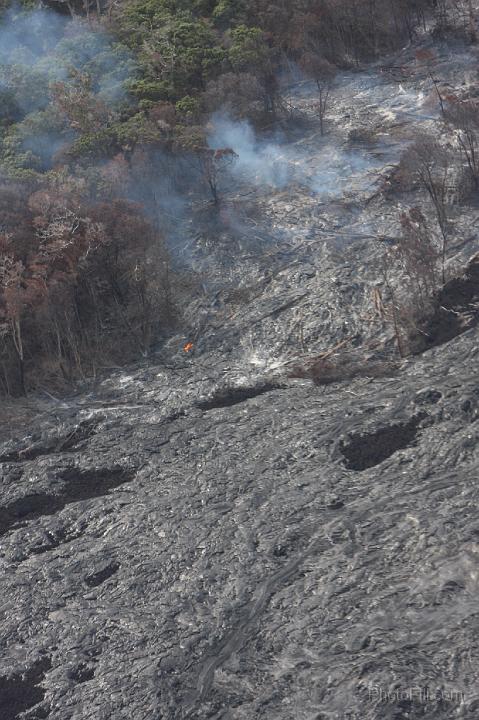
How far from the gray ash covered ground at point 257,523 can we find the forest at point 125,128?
124 centimetres

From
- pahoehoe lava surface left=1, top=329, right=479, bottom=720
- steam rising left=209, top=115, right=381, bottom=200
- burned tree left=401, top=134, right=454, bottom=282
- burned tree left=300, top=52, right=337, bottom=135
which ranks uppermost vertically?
burned tree left=300, top=52, right=337, bottom=135

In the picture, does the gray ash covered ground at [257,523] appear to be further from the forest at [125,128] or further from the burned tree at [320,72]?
the burned tree at [320,72]

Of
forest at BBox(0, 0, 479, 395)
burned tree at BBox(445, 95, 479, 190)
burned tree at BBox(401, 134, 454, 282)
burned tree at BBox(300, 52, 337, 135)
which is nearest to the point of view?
burned tree at BBox(401, 134, 454, 282)

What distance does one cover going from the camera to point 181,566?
12305 millimetres

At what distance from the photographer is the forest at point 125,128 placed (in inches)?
717

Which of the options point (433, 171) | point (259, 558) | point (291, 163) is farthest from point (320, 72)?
point (259, 558)

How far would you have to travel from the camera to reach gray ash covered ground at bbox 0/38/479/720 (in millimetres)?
10242

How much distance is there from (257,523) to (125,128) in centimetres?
1300

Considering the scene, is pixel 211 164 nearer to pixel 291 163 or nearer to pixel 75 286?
pixel 291 163

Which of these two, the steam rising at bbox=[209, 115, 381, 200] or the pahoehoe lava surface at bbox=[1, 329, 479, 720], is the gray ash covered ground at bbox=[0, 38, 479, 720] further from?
the steam rising at bbox=[209, 115, 381, 200]

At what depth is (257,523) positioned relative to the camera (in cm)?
1272

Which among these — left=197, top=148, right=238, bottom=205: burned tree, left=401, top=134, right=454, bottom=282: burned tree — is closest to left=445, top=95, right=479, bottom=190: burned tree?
left=401, top=134, right=454, bottom=282: burned tree

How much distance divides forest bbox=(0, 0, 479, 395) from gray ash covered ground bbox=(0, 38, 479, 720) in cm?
124

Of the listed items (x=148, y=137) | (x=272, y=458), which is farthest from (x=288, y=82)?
(x=272, y=458)
